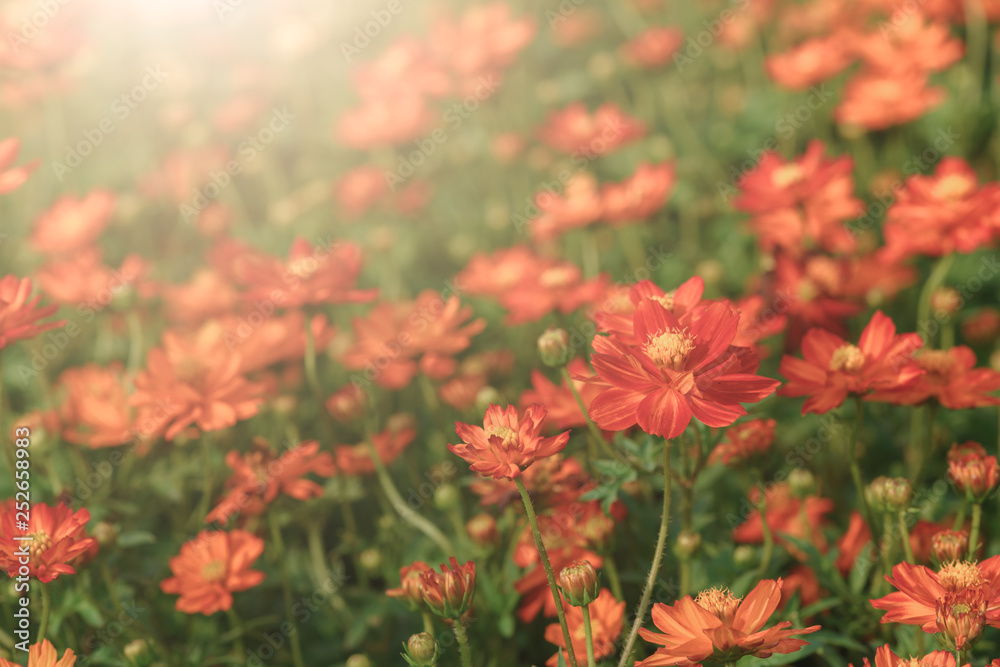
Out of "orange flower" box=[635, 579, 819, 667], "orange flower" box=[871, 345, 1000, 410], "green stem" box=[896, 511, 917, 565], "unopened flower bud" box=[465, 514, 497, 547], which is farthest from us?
"unopened flower bud" box=[465, 514, 497, 547]

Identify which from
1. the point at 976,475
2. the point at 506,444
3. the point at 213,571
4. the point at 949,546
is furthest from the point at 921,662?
A: the point at 213,571

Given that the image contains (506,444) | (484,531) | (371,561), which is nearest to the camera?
(506,444)

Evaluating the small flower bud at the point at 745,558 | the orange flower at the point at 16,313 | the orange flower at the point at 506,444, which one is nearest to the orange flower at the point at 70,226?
the orange flower at the point at 16,313

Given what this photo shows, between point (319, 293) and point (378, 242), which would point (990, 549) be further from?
point (378, 242)

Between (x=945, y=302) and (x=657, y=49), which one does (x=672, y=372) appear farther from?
(x=657, y=49)

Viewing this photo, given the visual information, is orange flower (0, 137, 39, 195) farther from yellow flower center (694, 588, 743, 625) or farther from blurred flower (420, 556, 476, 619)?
yellow flower center (694, 588, 743, 625)

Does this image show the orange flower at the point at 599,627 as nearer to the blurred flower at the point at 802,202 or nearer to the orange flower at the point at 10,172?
the blurred flower at the point at 802,202

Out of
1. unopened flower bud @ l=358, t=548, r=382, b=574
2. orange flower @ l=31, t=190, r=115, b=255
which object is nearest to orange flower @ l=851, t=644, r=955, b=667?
unopened flower bud @ l=358, t=548, r=382, b=574
